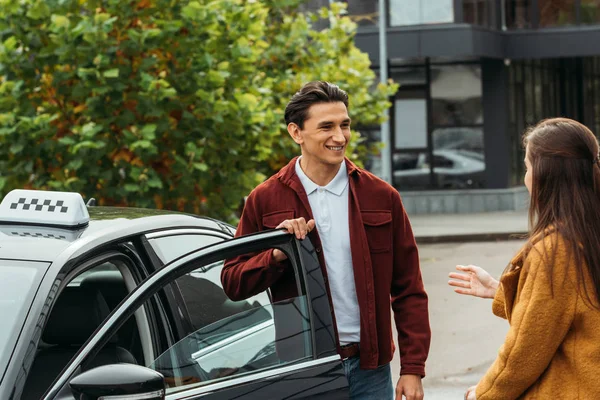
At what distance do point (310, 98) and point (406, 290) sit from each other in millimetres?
739

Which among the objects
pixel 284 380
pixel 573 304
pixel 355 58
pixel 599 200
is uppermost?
pixel 355 58

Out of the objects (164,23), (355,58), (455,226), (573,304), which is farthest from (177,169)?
(455,226)

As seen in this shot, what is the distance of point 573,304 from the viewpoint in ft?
9.41

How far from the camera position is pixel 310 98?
3.82 meters

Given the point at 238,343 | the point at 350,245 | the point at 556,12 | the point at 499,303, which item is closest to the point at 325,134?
the point at 350,245

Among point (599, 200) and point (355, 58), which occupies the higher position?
point (355, 58)

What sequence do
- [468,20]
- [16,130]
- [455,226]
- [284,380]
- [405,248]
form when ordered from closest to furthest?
[284,380]
[405,248]
[16,130]
[455,226]
[468,20]

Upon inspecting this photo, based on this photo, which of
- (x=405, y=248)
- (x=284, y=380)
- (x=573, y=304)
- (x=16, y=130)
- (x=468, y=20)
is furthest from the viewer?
(x=468, y=20)

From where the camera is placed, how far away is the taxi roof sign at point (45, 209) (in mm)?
3562

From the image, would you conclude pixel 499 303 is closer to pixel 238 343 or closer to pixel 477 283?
pixel 477 283

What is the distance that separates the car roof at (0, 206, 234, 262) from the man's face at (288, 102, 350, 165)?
0.59m

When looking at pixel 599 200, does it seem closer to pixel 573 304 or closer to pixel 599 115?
pixel 573 304

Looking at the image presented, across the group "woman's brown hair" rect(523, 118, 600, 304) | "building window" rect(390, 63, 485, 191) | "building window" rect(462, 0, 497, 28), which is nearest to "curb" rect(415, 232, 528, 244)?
"building window" rect(390, 63, 485, 191)

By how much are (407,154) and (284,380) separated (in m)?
23.9
